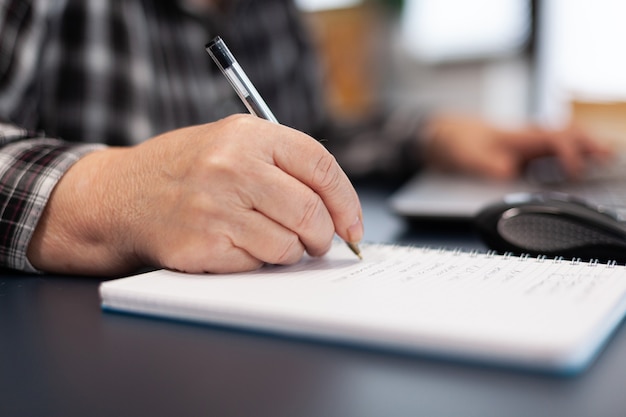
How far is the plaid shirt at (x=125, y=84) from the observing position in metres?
0.50

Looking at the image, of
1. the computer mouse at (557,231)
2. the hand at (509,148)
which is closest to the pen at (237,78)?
the computer mouse at (557,231)

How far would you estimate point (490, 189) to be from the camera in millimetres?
877

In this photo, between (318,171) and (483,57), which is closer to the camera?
(318,171)

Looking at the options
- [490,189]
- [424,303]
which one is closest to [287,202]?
[424,303]

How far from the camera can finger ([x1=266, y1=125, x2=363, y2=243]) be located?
0.42 metres

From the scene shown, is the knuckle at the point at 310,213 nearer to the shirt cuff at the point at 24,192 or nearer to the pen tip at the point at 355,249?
the pen tip at the point at 355,249

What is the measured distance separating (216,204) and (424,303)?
0.16m

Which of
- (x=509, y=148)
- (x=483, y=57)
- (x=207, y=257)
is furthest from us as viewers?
→ (x=483, y=57)

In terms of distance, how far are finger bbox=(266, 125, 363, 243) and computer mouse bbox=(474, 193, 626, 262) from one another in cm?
14

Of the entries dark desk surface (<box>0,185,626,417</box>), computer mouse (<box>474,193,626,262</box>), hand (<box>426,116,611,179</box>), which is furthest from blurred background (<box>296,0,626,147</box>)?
dark desk surface (<box>0,185,626,417</box>)

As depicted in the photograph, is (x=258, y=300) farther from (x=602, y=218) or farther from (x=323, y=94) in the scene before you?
(x=323, y=94)

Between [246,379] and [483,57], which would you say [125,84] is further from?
[483,57]

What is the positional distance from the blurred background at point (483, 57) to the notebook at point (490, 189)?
0.40 meters

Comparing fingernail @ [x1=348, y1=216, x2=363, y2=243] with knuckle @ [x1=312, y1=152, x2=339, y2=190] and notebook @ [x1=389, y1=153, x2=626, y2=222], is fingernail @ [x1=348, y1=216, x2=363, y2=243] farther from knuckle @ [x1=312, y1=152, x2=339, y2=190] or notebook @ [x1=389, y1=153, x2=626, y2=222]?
notebook @ [x1=389, y1=153, x2=626, y2=222]
